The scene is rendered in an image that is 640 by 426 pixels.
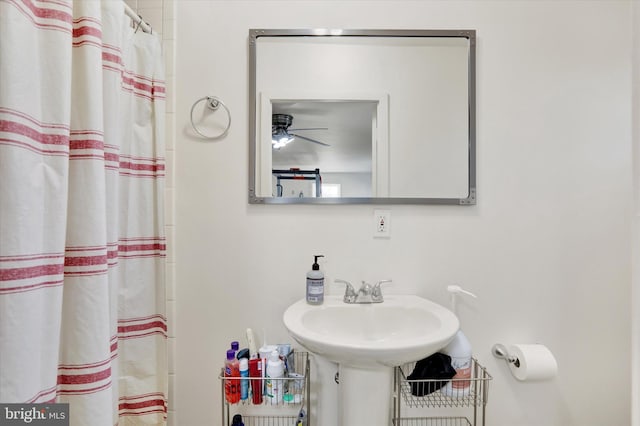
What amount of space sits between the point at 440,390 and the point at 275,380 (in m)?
0.58

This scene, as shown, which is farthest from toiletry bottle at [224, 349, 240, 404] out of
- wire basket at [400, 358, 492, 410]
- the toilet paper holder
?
the toilet paper holder

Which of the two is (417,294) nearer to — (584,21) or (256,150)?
(256,150)

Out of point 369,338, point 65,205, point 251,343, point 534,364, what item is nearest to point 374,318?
point 369,338

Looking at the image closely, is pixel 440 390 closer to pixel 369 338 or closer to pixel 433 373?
pixel 433 373

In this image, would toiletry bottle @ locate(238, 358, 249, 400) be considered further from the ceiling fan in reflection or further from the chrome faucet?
the ceiling fan in reflection

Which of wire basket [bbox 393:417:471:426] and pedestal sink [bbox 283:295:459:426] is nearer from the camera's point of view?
pedestal sink [bbox 283:295:459:426]

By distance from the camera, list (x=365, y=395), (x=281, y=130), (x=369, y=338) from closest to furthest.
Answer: (x=365, y=395) < (x=369, y=338) < (x=281, y=130)

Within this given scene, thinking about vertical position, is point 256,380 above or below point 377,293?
below

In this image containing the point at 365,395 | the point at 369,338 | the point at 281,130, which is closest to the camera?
the point at 365,395

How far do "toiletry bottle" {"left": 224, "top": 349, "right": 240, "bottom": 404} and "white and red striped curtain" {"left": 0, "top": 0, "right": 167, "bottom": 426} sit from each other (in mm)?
313

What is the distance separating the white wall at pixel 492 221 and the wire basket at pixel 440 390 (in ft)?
0.55

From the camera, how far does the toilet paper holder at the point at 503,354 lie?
1201mm

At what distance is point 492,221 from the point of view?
4.18 feet

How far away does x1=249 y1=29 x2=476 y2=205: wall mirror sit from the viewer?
126cm
